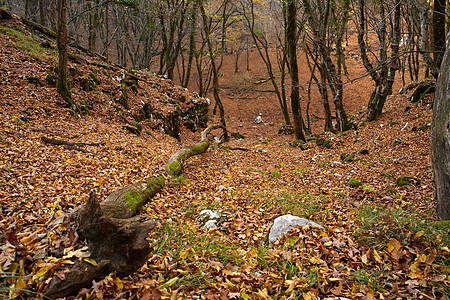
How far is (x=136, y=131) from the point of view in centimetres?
930

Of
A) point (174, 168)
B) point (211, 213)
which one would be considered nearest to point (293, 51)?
point (174, 168)

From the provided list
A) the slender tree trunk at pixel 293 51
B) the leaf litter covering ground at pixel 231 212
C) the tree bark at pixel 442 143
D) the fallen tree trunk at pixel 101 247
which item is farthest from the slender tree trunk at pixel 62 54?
the tree bark at pixel 442 143

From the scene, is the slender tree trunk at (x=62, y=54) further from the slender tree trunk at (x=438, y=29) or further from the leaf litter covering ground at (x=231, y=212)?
the slender tree trunk at (x=438, y=29)

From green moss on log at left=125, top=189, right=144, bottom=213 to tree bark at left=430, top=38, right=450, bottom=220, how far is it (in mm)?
4577

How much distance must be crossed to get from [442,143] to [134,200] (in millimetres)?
4667

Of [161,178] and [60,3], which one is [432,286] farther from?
[60,3]

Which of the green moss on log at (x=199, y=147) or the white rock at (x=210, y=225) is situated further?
the green moss on log at (x=199, y=147)

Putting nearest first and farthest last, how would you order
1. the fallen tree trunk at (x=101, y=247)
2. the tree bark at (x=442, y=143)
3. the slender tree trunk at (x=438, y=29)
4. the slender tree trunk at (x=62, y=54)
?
the fallen tree trunk at (x=101, y=247) → the tree bark at (x=442, y=143) → the slender tree trunk at (x=438, y=29) → the slender tree trunk at (x=62, y=54)

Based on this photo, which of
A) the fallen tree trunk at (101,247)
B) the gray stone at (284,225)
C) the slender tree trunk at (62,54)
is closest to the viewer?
the fallen tree trunk at (101,247)

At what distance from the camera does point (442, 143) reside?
3.18 metres

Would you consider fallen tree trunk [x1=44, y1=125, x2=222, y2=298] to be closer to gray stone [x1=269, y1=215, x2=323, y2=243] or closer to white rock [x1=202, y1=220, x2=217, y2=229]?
Answer: white rock [x1=202, y1=220, x2=217, y2=229]

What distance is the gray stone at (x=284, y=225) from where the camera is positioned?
3.45 m

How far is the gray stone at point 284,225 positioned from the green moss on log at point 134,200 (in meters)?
2.22

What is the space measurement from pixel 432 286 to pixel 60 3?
1027cm
